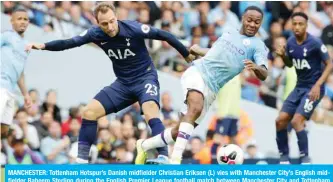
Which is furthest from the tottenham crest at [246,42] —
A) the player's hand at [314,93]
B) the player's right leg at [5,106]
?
the player's right leg at [5,106]

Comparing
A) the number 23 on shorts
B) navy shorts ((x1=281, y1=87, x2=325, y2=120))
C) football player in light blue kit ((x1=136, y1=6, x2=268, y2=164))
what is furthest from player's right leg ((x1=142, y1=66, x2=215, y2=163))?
navy shorts ((x1=281, y1=87, x2=325, y2=120))

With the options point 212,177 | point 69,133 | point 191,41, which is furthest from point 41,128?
point 212,177

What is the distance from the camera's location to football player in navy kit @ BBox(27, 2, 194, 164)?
577 inches

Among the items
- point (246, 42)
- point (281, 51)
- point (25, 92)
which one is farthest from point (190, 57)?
point (25, 92)

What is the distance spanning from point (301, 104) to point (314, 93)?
30 cm

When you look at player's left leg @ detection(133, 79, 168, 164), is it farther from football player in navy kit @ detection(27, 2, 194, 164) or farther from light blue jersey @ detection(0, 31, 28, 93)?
light blue jersey @ detection(0, 31, 28, 93)

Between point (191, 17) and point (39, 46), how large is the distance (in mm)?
9679

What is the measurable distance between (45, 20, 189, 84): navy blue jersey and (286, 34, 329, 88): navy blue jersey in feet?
7.73

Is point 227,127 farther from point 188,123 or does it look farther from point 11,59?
point 188,123

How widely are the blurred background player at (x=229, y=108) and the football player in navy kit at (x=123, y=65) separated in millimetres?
6255

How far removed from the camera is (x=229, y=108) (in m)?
21.5

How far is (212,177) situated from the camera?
1248 centimetres

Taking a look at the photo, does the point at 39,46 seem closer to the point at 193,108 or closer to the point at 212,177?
the point at 193,108

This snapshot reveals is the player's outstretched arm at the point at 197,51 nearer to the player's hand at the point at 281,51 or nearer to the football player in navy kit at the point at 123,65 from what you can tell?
the football player in navy kit at the point at 123,65
